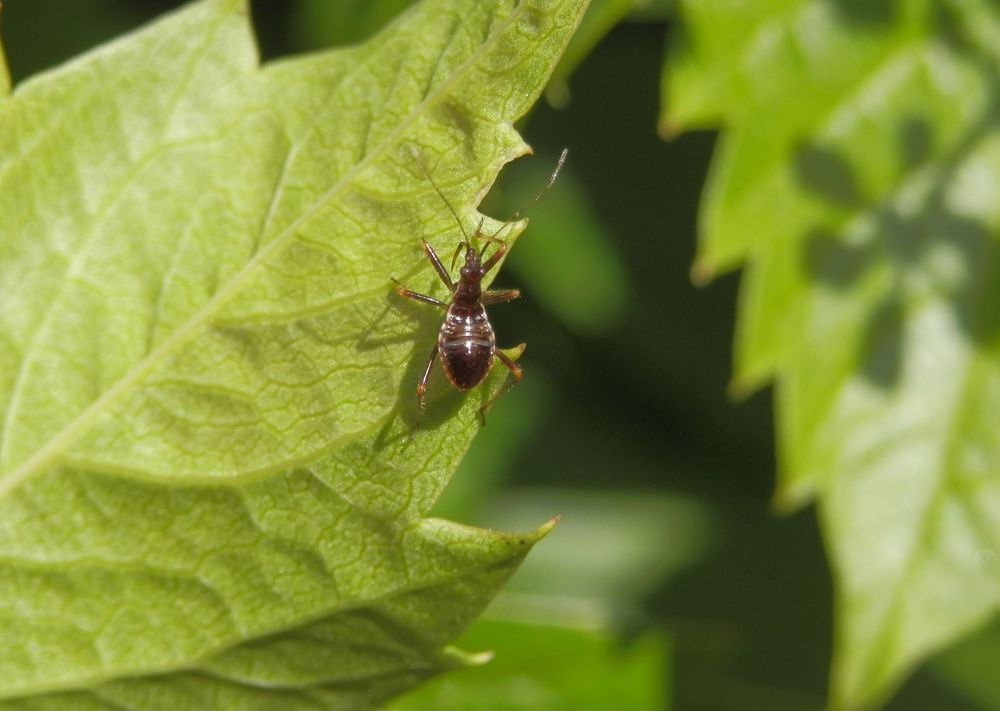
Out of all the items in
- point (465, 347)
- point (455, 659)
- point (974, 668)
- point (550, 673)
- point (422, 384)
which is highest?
point (422, 384)

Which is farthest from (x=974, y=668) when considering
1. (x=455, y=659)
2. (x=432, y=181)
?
(x=432, y=181)

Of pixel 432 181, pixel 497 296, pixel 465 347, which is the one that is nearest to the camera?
pixel 432 181

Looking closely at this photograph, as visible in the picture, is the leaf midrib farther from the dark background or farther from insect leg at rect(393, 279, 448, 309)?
the dark background

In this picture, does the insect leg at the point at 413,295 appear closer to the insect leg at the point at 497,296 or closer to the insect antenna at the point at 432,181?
the insect antenna at the point at 432,181

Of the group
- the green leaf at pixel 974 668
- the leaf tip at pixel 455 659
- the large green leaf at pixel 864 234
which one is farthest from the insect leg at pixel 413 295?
the green leaf at pixel 974 668

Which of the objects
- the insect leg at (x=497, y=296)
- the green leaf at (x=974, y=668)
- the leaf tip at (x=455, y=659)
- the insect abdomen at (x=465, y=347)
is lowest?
the green leaf at (x=974, y=668)

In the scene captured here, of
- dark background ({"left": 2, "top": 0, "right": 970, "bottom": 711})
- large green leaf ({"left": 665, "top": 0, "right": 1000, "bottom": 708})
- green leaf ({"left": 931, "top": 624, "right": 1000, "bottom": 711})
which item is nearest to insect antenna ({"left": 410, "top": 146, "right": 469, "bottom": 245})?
large green leaf ({"left": 665, "top": 0, "right": 1000, "bottom": 708})

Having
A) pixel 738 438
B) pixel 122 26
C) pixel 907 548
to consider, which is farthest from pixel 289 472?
pixel 738 438

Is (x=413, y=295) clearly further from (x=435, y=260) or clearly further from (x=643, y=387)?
(x=643, y=387)
